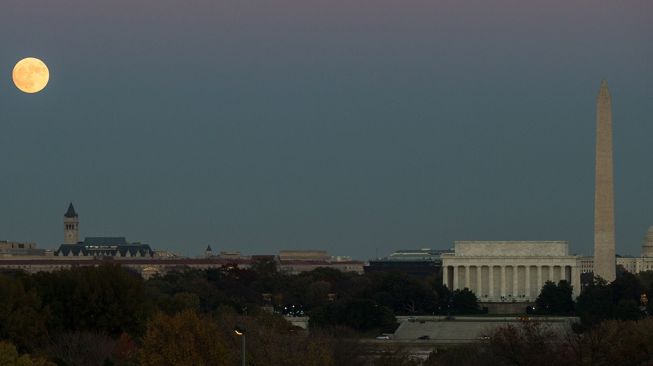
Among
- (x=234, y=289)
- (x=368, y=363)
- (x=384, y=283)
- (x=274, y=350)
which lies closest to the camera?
(x=274, y=350)

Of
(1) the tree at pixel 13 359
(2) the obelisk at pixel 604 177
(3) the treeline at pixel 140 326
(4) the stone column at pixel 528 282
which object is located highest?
(2) the obelisk at pixel 604 177

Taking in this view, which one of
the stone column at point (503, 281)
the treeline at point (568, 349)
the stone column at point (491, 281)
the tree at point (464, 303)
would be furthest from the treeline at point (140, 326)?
the stone column at point (491, 281)

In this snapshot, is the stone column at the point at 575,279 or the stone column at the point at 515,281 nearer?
the stone column at the point at 575,279

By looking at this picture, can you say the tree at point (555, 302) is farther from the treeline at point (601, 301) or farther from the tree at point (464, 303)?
the tree at point (464, 303)

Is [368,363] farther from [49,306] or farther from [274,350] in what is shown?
[49,306]

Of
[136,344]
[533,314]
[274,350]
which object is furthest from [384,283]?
[274,350]

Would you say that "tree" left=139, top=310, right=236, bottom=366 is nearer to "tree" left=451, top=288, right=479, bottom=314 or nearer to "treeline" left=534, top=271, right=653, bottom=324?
"treeline" left=534, top=271, right=653, bottom=324

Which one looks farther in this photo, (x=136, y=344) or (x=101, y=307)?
(x=101, y=307)
